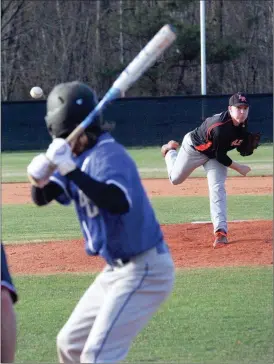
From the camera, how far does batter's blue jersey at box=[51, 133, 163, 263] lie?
434cm

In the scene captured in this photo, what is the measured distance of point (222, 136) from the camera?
32.9 feet

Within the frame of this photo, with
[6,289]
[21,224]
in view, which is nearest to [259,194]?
[21,224]

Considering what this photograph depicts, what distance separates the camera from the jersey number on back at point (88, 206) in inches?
172

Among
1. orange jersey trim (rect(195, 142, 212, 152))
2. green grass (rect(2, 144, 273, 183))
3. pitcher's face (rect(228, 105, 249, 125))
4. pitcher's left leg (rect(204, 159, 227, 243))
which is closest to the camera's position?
pitcher's face (rect(228, 105, 249, 125))

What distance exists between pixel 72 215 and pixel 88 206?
32.8 feet

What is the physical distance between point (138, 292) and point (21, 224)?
29.9 feet

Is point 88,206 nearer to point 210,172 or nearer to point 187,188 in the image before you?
point 210,172

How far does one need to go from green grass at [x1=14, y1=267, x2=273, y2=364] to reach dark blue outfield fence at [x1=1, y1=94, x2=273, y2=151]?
2094cm

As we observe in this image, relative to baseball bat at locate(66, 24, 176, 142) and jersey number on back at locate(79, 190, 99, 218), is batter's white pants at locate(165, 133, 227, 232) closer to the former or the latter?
baseball bat at locate(66, 24, 176, 142)

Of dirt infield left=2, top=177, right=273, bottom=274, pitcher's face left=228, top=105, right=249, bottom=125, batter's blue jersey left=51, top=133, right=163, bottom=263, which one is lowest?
dirt infield left=2, top=177, right=273, bottom=274

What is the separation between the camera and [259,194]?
54.1ft

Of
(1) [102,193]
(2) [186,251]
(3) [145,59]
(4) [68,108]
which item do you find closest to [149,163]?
(2) [186,251]

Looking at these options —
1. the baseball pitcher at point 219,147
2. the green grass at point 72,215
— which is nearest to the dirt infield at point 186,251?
the baseball pitcher at point 219,147

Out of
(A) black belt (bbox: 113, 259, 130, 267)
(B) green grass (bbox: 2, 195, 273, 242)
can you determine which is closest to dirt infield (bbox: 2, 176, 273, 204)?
(B) green grass (bbox: 2, 195, 273, 242)
